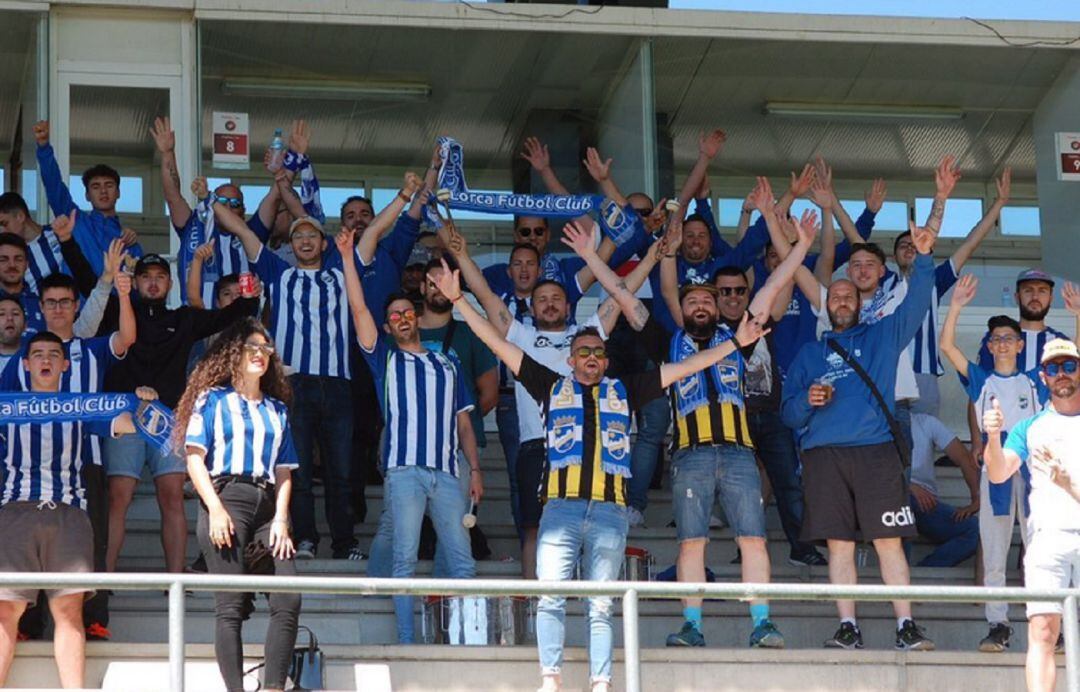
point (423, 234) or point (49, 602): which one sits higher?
point (423, 234)

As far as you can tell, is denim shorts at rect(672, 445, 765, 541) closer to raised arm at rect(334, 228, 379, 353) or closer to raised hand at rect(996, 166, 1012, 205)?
raised arm at rect(334, 228, 379, 353)

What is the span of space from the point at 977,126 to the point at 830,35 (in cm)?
124

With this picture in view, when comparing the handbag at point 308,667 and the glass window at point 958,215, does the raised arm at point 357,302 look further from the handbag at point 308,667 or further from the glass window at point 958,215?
the glass window at point 958,215

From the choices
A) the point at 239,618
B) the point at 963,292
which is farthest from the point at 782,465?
the point at 239,618

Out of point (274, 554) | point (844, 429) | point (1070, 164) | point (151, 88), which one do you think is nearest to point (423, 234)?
point (151, 88)

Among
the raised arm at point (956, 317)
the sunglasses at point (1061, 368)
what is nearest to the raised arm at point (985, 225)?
the raised arm at point (956, 317)

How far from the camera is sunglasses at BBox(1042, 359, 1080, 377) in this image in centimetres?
862

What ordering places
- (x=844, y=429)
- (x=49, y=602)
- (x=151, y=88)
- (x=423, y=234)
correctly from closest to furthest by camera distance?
(x=49, y=602)
(x=844, y=429)
(x=423, y=234)
(x=151, y=88)

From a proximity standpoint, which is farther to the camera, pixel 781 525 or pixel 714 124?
pixel 714 124

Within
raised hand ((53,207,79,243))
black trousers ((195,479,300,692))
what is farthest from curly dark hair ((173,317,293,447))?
raised hand ((53,207,79,243))

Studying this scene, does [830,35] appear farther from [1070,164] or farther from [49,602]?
[49,602]

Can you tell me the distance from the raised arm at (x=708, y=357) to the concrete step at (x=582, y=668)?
3.99ft

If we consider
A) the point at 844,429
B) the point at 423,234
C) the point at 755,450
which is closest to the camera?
the point at 844,429

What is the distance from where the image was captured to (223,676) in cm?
772
